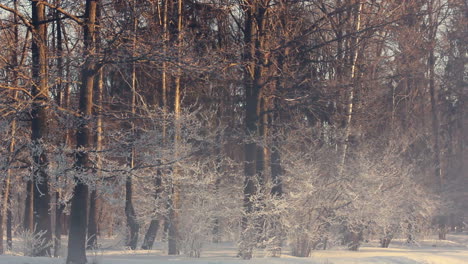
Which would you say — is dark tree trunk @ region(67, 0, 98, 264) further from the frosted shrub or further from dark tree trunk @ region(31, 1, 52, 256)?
the frosted shrub

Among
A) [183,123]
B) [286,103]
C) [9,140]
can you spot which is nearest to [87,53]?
[9,140]

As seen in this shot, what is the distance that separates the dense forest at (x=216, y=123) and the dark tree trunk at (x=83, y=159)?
32mm

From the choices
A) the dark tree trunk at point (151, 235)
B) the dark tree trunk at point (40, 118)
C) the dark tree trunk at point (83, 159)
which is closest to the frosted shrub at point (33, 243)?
the dark tree trunk at point (40, 118)

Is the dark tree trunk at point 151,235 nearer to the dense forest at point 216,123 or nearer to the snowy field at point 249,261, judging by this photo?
the dense forest at point 216,123

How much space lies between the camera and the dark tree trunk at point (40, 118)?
443 inches

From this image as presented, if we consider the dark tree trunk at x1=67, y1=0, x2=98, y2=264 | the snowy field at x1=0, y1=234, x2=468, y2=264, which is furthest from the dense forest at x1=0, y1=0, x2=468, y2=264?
the snowy field at x1=0, y1=234, x2=468, y2=264

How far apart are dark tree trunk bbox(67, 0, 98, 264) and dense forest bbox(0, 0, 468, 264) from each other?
32 millimetres

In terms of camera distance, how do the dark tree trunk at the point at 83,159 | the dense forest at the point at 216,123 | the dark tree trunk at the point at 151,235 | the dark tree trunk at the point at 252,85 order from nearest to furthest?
the dark tree trunk at the point at 83,159 → the dense forest at the point at 216,123 → the dark tree trunk at the point at 252,85 → the dark tree trunk at the point at 151,235

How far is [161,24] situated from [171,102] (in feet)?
10.2

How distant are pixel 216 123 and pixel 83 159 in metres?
9.29

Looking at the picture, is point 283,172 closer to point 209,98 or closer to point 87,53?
point 209,98

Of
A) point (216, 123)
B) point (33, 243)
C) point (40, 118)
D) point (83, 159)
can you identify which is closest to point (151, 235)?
point (216, 123)

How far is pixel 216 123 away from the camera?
20.2 meters

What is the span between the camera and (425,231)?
79.2 ft
